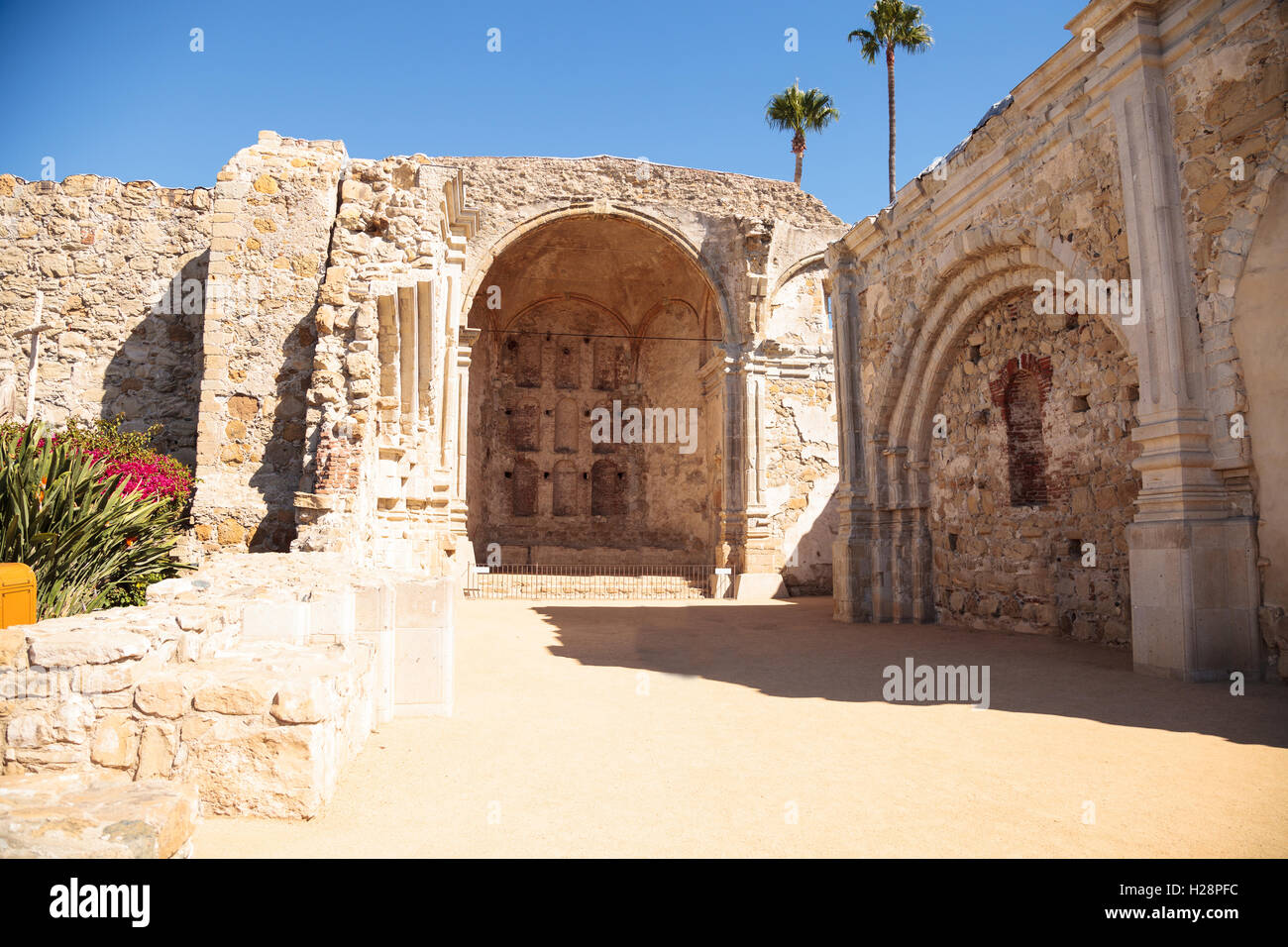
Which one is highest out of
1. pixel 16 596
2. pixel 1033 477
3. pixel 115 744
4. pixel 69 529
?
pixel 1033 477

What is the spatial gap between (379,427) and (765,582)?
31.6 ft

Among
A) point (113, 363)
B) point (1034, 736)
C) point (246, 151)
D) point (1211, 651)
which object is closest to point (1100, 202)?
point (1211, 651)

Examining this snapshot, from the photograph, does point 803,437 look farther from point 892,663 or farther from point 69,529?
point 69,529

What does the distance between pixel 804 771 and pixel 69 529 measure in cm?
407

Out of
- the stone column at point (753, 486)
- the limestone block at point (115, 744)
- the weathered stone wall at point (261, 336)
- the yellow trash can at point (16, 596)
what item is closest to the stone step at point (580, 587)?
the stone column at point (753, 486)

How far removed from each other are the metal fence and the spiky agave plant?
10260 millimetres

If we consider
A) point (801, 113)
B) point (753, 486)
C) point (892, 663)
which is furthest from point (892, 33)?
point (892, 663)

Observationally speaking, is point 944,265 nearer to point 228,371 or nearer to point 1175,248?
point 1175,248

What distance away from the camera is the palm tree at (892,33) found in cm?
2431

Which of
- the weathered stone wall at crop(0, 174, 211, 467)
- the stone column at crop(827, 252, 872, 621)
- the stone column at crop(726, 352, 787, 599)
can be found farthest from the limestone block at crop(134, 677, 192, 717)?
the stone column at crop(726, 352, 787, 599)

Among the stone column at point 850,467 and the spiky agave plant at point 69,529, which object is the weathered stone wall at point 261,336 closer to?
the spiky agave plant at point 69,529

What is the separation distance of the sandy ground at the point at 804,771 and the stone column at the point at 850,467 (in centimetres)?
389

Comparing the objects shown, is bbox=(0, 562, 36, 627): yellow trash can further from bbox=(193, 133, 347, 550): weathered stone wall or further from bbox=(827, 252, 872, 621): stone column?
bbox=(827, 252, 872, 621): stone column

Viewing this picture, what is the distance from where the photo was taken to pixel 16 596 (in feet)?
10.8
